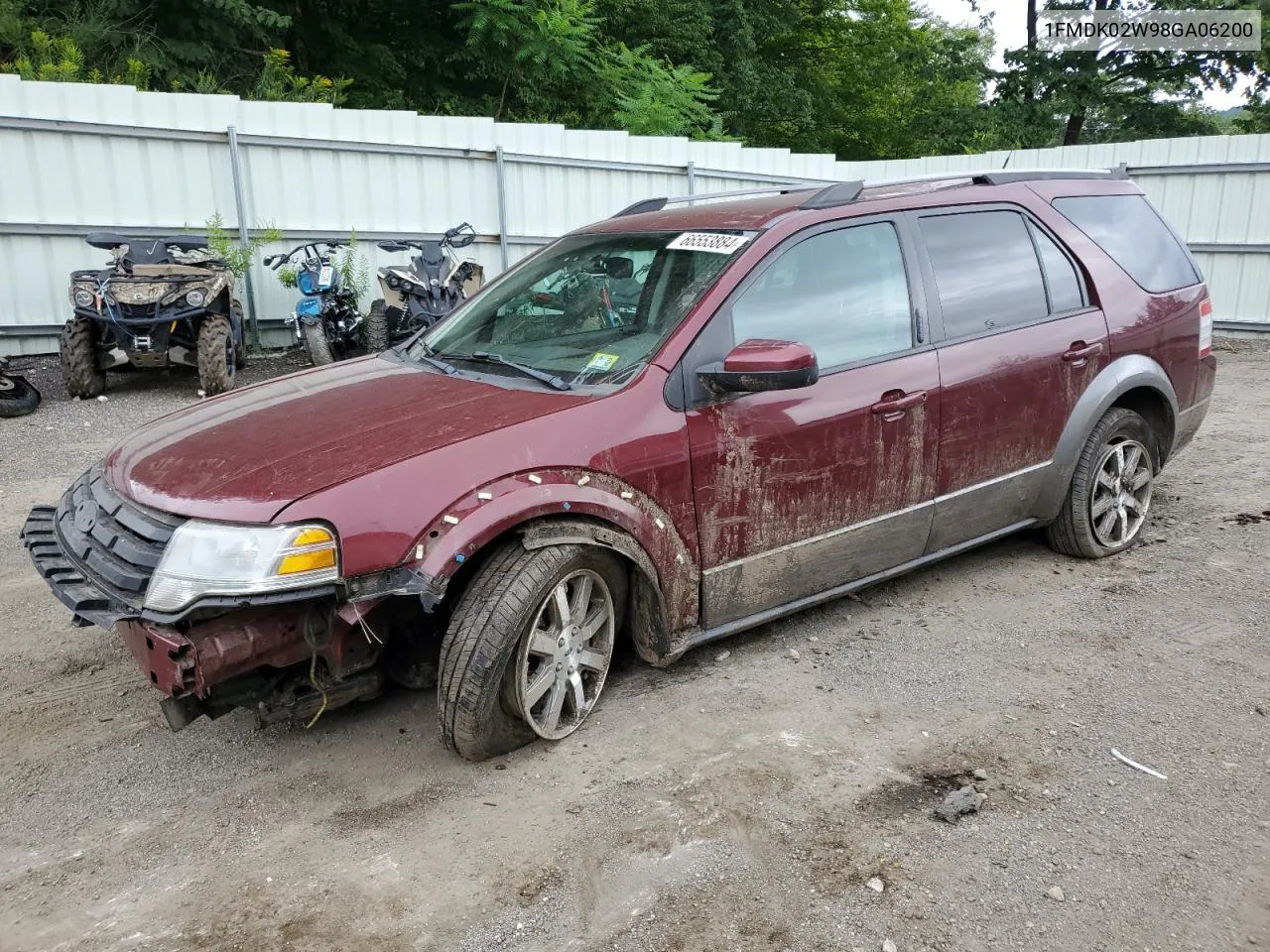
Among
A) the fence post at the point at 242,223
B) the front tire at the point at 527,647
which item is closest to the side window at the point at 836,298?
the front tire at the point at 527,647

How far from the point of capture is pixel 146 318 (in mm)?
8273

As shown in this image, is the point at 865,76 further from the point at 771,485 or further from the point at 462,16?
the point at 771,485

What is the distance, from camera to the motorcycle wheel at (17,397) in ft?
25.9

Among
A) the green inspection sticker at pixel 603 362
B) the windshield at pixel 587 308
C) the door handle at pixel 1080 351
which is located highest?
the windshield at pixel 587 308

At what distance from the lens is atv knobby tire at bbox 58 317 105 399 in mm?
8391

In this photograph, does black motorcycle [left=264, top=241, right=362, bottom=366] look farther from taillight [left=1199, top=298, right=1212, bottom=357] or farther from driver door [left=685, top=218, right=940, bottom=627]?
taillight [left=1199, top=298, right=1212, bottom=357]

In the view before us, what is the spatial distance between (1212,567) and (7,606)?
566cm

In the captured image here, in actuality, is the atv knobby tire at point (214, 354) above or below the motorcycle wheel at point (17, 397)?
above

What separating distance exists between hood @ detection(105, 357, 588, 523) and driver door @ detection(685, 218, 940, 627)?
0.60m

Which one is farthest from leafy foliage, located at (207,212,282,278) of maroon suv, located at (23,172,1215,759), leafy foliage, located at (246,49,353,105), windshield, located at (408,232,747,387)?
maroon suv, located at (23,172,1215,759)

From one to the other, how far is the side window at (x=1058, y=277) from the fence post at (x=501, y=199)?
7886 millimetres

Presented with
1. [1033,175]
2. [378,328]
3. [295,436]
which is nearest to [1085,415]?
[1033,175]

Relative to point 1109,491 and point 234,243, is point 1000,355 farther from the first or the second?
point 234,243

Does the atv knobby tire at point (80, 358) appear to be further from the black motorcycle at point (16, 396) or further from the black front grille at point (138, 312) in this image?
the black front grille at point (138, 312)
